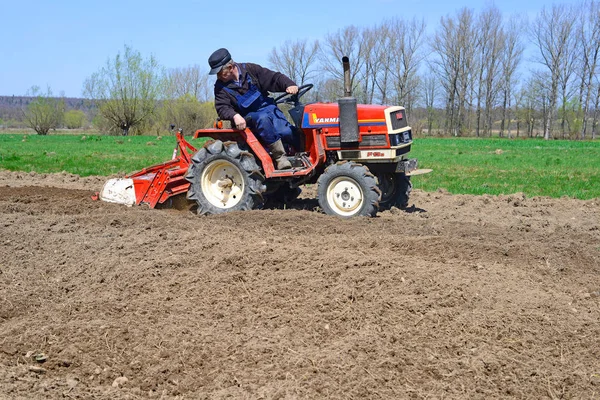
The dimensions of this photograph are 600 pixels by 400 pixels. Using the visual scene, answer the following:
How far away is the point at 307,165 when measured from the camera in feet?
26.2

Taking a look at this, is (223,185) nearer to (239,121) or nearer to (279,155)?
(279,155)

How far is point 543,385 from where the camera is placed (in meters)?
3.58

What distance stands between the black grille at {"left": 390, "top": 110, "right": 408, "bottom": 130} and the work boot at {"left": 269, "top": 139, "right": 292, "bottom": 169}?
136 centimetres

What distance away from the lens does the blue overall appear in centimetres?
785

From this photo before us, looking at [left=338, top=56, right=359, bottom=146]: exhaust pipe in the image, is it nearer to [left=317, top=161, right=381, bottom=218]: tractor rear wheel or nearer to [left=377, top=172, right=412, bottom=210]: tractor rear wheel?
[left=317, top=161, right=381, bottom=218]: tractor rear wheel

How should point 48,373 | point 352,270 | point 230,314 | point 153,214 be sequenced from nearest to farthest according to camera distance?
1. point 48,373
2. point 230,314
3. point 352,270
4. point 153,214

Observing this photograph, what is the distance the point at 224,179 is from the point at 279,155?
82cm

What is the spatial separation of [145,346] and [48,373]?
1.91 feet

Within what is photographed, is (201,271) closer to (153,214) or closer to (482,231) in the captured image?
(153,214)

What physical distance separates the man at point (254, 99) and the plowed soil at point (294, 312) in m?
1.45

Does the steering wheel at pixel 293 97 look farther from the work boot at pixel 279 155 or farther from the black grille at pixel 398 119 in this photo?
the black grille at pixel 398 119

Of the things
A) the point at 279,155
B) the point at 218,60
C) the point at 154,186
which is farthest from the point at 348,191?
the point at 154,186

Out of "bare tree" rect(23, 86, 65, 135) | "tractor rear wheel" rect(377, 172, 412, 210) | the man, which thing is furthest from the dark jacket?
"bare tree" rect(23, 86, 65, 135)

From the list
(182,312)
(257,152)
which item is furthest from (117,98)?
(182,312)
